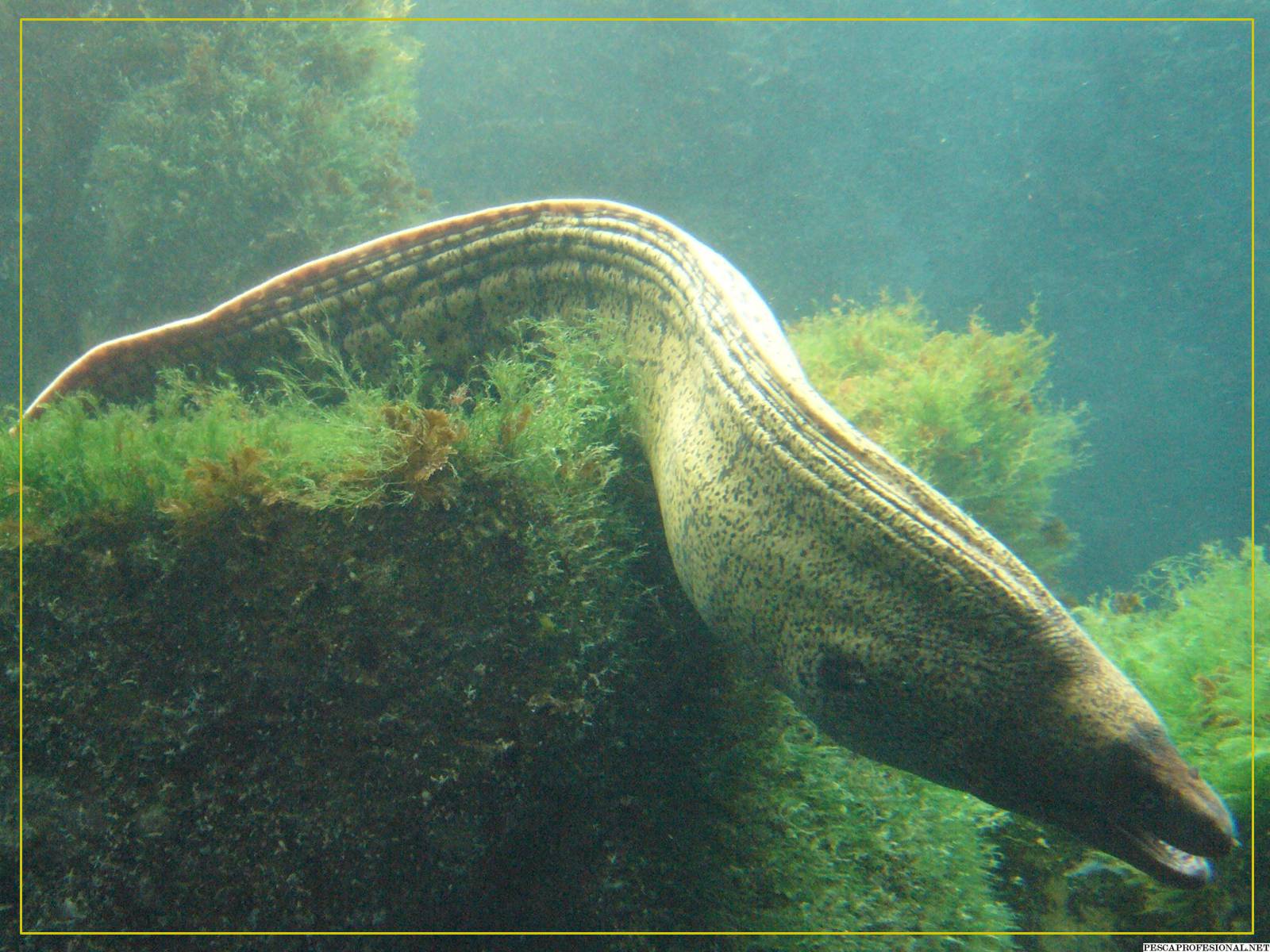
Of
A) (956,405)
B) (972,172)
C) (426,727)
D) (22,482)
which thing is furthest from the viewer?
(972,172)

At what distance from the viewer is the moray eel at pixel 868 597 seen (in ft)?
6.24

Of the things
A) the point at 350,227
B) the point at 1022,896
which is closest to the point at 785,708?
the point at 1022,896

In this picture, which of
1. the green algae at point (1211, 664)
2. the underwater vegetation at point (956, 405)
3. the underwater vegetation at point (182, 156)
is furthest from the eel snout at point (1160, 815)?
the underwater vegetation at point (182, 156)

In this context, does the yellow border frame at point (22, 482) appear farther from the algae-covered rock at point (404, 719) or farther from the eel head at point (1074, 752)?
the eel head at point (1074, 752)

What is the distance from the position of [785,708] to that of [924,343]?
467 centimetres

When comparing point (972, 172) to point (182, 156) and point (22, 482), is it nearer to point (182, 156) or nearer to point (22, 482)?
point (182, 156)

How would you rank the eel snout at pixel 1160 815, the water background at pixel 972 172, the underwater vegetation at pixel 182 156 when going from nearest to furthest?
1. the eel snout at pixel 1160 815
2. the underwater vegetation at pixel 182 156
3. the water background at pixel 972 172

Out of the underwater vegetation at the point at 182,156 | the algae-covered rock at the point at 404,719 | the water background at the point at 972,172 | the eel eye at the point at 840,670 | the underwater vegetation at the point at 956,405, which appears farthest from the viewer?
the water background at the point at 972,172

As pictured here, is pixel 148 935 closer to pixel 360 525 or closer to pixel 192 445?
pixel 360 525

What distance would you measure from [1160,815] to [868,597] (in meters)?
0.96

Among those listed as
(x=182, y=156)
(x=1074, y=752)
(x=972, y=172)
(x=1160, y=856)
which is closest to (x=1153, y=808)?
(x=1160, y=856)

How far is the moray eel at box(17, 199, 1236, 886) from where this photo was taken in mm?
1902

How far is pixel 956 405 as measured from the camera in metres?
5.37

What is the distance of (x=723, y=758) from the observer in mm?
2520
